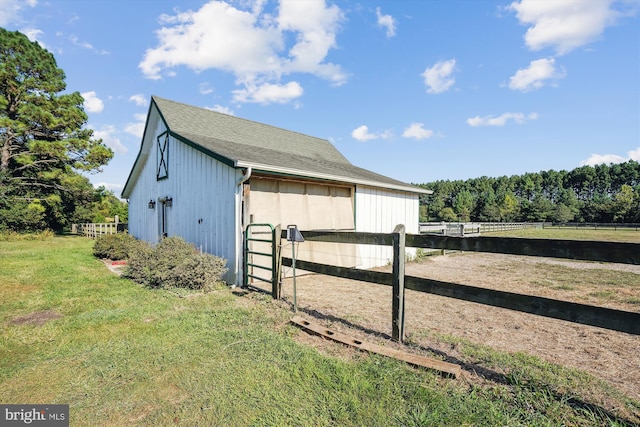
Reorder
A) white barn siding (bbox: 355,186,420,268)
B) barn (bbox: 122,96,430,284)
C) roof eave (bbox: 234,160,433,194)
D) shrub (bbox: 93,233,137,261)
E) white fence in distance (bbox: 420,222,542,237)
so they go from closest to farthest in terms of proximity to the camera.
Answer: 1. roof eave (bbox: 234,160,433,194)
2. barn (bbox: 122,96,430,284)
3. white barn siding (bbox: 355,186,420,268)
4. shrub (bbox: 93,233,137,261)
5. white fence in distance (bbox: 420,222,542,237)

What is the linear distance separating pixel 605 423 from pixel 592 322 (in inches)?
28.5

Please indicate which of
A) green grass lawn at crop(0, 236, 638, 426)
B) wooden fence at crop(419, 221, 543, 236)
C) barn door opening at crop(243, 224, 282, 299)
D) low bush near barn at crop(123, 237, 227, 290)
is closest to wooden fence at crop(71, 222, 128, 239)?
low bush near barn at crop(123, 237, 227, 290)

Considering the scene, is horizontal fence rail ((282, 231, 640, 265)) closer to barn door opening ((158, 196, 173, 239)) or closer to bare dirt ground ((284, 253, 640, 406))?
bare dirt ground ((284, 253, 640, 406))

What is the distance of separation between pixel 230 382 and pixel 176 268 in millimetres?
Answer: 4562

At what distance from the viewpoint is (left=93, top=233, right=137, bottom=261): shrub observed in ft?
36.8

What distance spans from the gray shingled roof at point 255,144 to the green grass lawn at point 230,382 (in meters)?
3.91

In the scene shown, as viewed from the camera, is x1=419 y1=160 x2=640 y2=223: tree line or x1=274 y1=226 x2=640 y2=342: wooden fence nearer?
x1=274 y1=226 x2=640 y2=342: wooden fence

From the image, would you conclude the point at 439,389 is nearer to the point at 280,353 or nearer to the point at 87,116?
the point at 280,353

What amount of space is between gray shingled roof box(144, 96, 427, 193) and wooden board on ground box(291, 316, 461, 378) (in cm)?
399

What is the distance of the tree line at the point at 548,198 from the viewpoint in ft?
188

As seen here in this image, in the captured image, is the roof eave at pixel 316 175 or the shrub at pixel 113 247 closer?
the roof eave at pixel 316 175

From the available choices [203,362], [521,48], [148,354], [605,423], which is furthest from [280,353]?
[521,48]

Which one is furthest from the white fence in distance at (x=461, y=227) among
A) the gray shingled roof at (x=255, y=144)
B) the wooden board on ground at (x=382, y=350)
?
the wooden board on ground at (x=382, y=350)

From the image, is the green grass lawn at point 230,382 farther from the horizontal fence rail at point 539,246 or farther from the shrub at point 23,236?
the shrub at point 23,236
